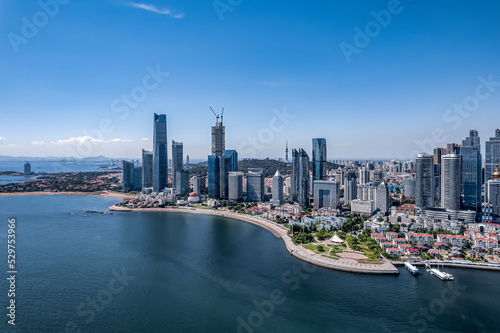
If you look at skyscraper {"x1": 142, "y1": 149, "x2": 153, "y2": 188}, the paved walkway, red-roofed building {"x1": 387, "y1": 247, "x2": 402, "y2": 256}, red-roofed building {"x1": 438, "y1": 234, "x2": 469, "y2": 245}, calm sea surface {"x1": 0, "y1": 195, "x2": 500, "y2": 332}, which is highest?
skyscraper {"x1": 142, "y1": 149, "x2": 153, "y2": 188}

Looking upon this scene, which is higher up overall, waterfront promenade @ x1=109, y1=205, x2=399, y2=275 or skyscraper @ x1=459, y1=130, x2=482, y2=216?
skyscraper @ x1=459, y1=130, x2=482, y2=216

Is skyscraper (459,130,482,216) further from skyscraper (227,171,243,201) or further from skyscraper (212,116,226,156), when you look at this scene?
skyscraper (212,116,226,156)

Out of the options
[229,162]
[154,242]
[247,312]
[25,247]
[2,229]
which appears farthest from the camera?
[229,162]

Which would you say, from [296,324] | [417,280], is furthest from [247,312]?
[417,280]

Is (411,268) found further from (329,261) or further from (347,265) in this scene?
(329,261)

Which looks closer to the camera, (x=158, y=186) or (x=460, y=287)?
(x=460, y=287)

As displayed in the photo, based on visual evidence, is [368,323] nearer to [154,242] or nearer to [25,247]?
[154,242]

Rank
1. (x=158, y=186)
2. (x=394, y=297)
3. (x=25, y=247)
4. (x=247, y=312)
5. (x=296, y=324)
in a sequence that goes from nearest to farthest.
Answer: (x=296, y=324), (x=247, y=312), (x=394, y=297), (x=25, y=247), (x=158, y=186)

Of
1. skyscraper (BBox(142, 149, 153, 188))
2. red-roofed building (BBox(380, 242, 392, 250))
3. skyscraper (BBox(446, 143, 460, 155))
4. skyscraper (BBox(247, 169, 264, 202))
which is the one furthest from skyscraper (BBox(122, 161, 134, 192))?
skyscraper (BBox(446, 143, 460, 155))
